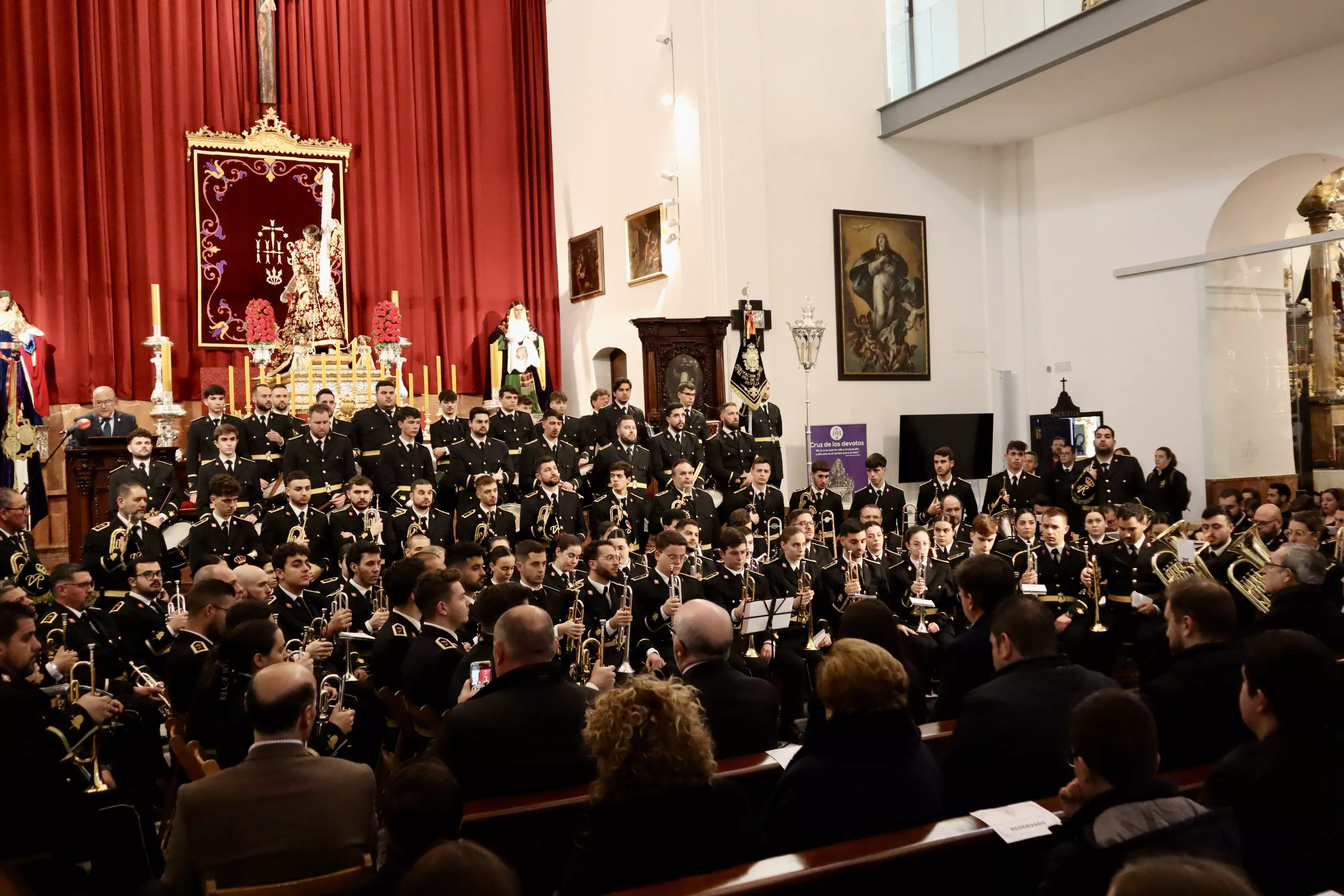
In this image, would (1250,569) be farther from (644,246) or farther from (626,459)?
(644,246)

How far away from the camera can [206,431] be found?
10.2m

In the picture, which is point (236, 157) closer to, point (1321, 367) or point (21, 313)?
point (21, 313)

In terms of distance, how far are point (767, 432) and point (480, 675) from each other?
27.1 feet

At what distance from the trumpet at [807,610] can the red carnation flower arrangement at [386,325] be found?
7.93 m

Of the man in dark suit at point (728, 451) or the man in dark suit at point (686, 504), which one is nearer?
the man in dark suit at point (686, 504)

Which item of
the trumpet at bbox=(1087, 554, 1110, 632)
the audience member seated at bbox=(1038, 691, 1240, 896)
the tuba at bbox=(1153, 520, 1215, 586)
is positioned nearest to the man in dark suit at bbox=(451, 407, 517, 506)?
the trumpet at bbox=(1087, 554, 1110, 632)

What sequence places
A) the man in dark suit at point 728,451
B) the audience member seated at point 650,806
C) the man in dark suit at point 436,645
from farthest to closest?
1. the man in dark suit at point 728,451
2. the man in dark suit at point 436,645
3. the audience member seated at point 650,806

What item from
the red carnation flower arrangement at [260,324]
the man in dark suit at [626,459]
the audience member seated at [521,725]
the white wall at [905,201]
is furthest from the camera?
the red carnation flower arrangement at [260,324]

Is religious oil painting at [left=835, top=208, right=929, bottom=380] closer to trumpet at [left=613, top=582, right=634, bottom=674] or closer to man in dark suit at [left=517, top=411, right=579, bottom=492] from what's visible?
man in dark suit at [left=517, top=411, right=579, bottom=492]

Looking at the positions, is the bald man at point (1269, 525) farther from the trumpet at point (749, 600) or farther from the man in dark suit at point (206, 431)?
the man in dark suit at point (206, 431)

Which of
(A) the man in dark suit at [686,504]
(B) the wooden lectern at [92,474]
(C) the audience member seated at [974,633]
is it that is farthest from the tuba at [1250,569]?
(B) the wooden lectern at [92,474]

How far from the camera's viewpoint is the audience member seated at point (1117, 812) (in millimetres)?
2275

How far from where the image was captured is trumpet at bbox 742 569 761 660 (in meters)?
6.32

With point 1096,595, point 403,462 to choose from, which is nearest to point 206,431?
point 403,462
